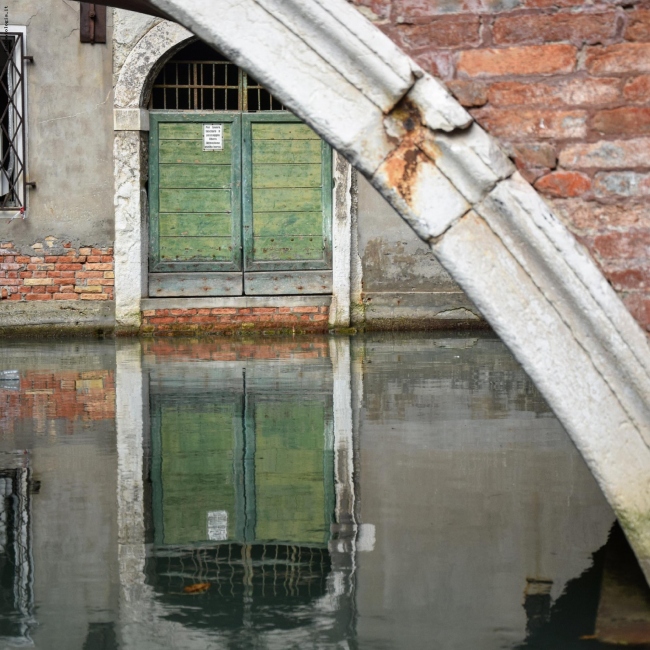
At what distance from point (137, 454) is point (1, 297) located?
552cm

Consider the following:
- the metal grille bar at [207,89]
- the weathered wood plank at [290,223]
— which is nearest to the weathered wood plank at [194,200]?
the weathered wood plank at [290,223]

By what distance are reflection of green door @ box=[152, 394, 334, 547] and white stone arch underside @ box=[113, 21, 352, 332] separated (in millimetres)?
3721

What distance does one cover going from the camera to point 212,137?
34.2ft

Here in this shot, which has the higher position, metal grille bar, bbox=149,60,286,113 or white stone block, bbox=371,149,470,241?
metal grille bar, bbox=149,60,286,113

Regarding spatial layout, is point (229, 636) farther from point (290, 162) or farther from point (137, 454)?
point (290, 162)

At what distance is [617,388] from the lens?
2863mm

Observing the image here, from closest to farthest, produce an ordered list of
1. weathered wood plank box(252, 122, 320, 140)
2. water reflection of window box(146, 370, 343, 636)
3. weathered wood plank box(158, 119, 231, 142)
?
water reflection of window box(146, 370, 343, 636) < weathered wood plank box(158, 119, 231, 142) < weathered wood plank box(252, 122, 320, 140)

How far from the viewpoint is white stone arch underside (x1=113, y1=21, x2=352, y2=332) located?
999cm

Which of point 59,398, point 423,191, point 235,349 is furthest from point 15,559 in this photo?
point 235,349

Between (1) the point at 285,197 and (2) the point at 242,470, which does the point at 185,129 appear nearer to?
(1) the point at 285,197

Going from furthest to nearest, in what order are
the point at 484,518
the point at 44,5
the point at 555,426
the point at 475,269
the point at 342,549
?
the point at 44,5 → the point at 555,426 → the point at 484,518 → the point at 342,549 → the point at 475,269

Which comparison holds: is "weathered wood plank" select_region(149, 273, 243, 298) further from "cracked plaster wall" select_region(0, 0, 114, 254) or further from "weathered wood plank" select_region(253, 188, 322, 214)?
"weathered wood plank" select_region(253, 188, 322, 214)

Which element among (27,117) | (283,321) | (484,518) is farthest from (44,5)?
(484,518)

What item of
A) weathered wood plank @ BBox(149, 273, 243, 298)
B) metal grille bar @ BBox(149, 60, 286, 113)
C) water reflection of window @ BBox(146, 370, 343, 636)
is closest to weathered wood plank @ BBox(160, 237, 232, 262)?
weathered wood plank @ BBox(149, 273, 243, 298)
